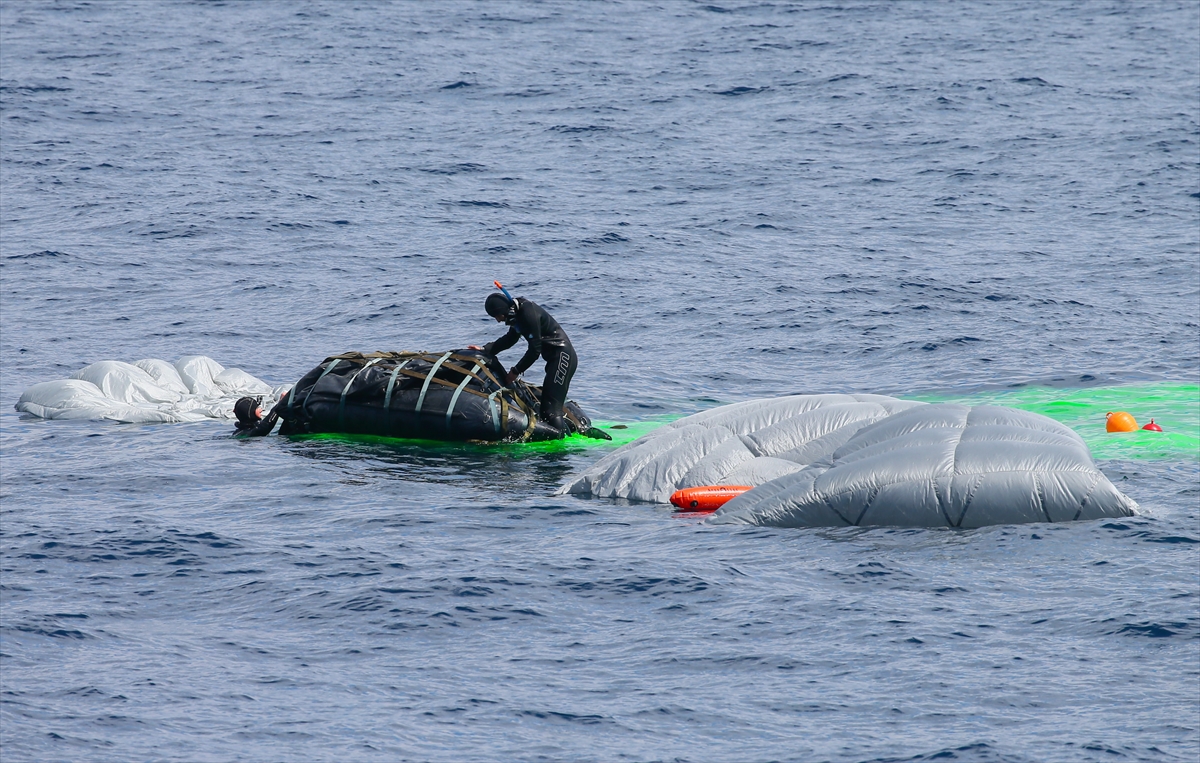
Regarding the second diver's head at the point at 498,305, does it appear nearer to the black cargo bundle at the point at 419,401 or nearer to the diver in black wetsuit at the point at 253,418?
the black cargo bundle at the point at 419,401

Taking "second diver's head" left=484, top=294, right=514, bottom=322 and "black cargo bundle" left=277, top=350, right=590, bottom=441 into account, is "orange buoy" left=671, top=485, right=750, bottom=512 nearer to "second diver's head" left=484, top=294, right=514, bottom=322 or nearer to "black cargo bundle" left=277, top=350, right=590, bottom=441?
"black cargo bundle" left=277, top=350, right=590, bottom=441

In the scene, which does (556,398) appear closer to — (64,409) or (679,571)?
(679,571)

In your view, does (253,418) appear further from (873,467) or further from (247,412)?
(873,467)

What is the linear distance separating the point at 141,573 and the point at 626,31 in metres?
51.5

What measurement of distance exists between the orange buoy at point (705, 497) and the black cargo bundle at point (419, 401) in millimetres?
4277

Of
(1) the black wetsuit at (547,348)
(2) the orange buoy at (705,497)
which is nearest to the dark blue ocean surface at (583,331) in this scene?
(2) the orange buoy at (705,497)

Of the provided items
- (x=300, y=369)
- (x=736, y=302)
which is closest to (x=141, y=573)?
(x=300, y=369)

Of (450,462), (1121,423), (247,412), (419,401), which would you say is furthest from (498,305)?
(1121,423)

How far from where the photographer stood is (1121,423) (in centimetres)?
1928

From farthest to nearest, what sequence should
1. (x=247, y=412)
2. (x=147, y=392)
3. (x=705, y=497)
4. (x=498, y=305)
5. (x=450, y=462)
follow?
1. (x=147, y=392)
2. (x=247, y=412)
3. (x=498, y=305)
4. (x=450, y=462)
5. (x=705, y=497)

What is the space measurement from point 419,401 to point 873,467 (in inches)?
292

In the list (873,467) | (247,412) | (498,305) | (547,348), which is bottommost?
(247,412)

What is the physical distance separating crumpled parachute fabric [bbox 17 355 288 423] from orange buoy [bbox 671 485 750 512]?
28.5 feet

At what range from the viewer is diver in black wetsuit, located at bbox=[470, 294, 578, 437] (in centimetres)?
1928
